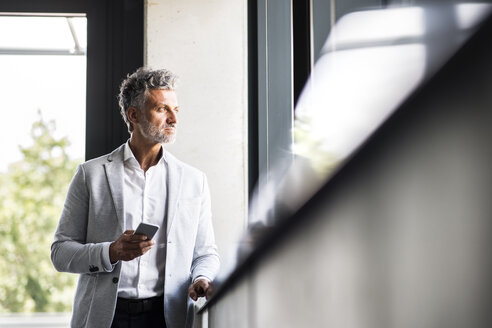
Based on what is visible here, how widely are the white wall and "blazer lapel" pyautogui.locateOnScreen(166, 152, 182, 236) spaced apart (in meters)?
0.77

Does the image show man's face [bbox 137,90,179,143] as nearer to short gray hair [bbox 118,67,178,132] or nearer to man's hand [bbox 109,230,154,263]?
short gray hair [bbox 118,67,178,132]

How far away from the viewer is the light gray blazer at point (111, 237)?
2.49 meters

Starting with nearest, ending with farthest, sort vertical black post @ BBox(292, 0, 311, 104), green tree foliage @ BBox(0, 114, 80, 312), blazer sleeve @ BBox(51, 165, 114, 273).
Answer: vertical black post @ BBox(292, 0, 311, 104)
blazer sleeve @ BBox(51, 165, 114, 273)
green tree foliage @ BBox(0, 114, 80, 312)

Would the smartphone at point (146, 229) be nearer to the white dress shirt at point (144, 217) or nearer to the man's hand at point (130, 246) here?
the man's hand at point (130, 246)

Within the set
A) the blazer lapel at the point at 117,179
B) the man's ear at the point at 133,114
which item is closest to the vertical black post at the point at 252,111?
the man's ear at the point at 133,114

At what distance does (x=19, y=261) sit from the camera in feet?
14.5

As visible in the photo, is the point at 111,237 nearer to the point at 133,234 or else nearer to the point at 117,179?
the point at 117,179

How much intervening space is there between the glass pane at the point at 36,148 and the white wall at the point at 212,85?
67cm

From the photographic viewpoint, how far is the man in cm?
248

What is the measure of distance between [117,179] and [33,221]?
197cm

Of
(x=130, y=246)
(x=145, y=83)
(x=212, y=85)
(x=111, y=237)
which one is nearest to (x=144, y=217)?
(x=111, y=237)

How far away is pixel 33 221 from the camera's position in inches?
173

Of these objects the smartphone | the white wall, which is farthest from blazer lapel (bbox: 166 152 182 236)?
the white wall

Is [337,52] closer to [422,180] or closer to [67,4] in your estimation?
[422,180]
